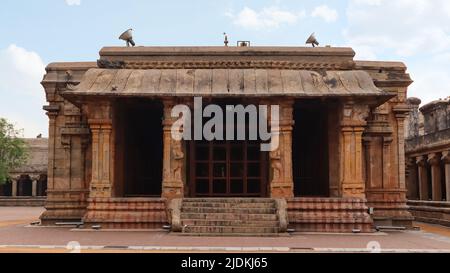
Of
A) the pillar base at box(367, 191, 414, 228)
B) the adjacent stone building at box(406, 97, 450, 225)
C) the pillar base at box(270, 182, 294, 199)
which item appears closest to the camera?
the pillar base at box(270, 182, 294, 199)

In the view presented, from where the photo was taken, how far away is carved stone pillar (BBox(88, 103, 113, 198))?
707 inches

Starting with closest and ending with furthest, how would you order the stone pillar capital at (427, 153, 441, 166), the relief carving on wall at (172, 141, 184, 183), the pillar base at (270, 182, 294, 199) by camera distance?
the pillar base at (270, 182, 294, 199) < the relief carving on wall at (172, 141, 184, 183) < the stone pillar capital at (427, 153, 441, 166)

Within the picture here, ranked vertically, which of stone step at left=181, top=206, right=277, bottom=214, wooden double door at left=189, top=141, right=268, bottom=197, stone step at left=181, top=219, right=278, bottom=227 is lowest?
stone step at left=181, top=219, right=278, bottom=227

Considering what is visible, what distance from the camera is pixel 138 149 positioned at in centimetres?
2217

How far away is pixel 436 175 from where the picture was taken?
33.9m

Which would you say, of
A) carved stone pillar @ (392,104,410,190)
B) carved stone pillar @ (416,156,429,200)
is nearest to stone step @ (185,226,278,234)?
carved stone pillar @ (392,104,410,190)

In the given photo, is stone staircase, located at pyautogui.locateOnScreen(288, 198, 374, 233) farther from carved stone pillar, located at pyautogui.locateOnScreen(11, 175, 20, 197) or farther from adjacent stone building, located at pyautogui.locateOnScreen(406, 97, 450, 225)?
carved stone pillar, located at pyautogui.locateOnScreen(11, 175, 20, 197)

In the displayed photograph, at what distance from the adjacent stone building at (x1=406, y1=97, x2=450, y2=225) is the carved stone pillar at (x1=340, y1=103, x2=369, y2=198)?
27.2 feet

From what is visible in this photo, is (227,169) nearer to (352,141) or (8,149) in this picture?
(352,141)

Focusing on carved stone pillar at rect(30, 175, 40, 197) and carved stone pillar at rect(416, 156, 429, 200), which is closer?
carved stone pillar at rect(416, 156, 429, 200)

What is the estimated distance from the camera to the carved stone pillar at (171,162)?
17.8 metres

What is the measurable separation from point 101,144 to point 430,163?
22845mm

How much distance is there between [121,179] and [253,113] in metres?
5.38

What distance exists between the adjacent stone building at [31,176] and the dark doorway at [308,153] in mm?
37543
